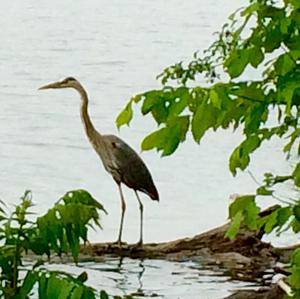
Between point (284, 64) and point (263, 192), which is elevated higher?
point (284, 64)

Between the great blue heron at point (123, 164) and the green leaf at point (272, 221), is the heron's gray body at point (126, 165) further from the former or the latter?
the green leaf at point (272, 221)

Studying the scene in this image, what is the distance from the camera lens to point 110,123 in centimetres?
1113

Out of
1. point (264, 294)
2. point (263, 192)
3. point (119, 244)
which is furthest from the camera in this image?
point (119, 244)

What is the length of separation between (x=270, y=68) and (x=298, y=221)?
1.53ft

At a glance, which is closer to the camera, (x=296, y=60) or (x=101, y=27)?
(x=296, y=60)

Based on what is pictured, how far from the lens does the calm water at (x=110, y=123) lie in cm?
753

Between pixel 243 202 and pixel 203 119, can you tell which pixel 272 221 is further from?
pixel 203 119

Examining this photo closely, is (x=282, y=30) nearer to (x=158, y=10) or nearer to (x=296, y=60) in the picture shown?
(x=296, y=60)

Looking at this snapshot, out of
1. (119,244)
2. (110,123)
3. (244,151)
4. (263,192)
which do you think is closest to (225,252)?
(119,244)

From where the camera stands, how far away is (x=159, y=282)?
6.31 m

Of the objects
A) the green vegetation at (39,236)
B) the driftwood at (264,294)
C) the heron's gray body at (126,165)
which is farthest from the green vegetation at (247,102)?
the heron's gray body at (126,165)

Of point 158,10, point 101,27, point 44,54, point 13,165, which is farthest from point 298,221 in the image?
point 158,10

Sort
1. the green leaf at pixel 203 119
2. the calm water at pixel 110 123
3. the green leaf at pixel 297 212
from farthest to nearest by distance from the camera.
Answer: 1. the calm water at pixel 110 123
2. the green leaf at pixel 297 212
3. the green leaf at pixel 203 119

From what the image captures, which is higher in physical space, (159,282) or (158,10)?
(158,10)
